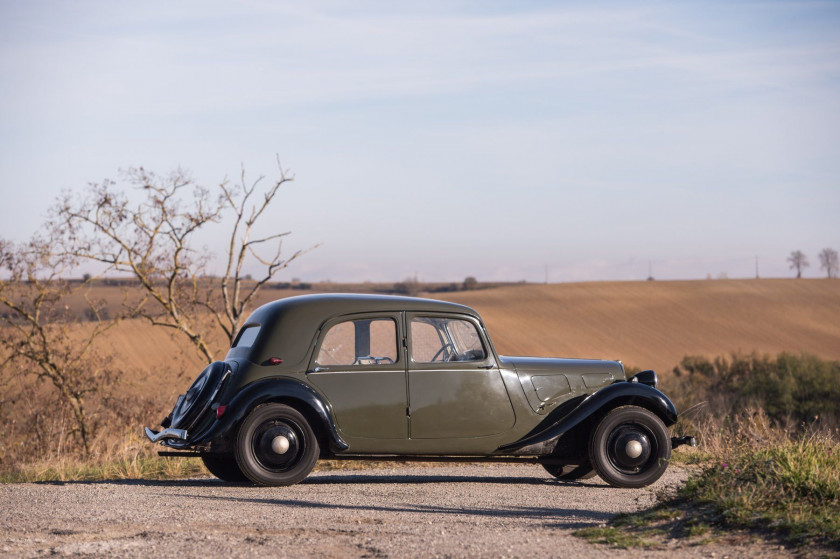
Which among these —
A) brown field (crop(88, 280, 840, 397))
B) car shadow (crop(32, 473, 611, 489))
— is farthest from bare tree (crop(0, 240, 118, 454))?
brown field (crop(88, 280, 840, 397))

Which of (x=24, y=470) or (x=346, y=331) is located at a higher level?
(x=346, y=331)

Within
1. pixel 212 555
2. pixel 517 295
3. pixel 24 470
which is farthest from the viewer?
pixel 517 295

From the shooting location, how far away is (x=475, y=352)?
9516 millimetres

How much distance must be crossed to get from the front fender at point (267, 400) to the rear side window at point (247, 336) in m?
0.73

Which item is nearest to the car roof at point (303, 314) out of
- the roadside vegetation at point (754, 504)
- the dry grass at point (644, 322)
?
the roadside vegetation at point (754, 504)

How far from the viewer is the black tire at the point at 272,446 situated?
8664 millimetres

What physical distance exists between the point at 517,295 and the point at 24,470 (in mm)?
60815

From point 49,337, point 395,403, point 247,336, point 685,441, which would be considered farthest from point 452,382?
point 49,337

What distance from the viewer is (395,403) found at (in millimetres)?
9070

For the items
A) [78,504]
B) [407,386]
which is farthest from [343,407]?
[78,504]

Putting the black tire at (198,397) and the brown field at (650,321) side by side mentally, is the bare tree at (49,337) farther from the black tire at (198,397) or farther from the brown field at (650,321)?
the brown field at (650,321)

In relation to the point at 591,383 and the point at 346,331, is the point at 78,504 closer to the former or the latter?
the point at 346,331

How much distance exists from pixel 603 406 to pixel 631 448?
1.56 feet

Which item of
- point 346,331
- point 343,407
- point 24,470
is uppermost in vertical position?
point 346,331
